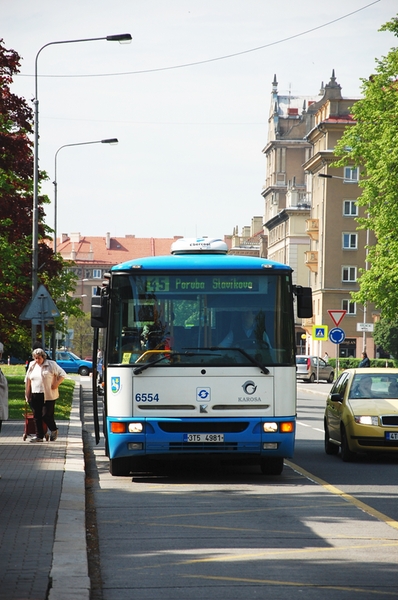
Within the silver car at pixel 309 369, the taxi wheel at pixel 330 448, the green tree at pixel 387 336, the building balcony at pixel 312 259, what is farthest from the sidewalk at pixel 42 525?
the building balcony at pixel 312 259

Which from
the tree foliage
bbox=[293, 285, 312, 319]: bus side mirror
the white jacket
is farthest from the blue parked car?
bbox=[293, 285, 312, 319]: bus side mirror

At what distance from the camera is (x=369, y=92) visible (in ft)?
152

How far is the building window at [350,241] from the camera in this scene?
3565 inches

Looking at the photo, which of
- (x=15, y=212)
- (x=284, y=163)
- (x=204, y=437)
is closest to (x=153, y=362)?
(x=204, y=437)

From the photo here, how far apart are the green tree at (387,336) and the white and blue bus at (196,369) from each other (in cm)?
6661

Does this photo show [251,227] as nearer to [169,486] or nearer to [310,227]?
[310,227]

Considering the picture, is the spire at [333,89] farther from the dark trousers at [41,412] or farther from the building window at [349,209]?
the dark trousers at [41,412]

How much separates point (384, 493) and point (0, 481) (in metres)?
4.44

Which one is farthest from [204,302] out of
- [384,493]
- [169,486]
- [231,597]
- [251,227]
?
→ [251,227]

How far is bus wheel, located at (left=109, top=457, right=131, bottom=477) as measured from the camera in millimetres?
15109

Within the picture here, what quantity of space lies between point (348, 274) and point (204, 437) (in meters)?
77.6

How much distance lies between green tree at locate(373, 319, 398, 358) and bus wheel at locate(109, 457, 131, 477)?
66.2 meters

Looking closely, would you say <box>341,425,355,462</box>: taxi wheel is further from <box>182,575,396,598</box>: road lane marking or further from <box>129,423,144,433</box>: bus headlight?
<box>182,575,396,598</box>: road lane marking

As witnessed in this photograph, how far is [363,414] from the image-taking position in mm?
17703
